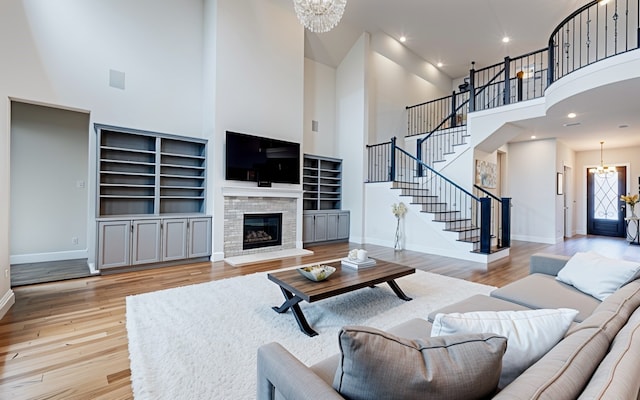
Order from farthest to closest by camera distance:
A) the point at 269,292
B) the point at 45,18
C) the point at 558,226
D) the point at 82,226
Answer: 1. the point at 558,226
2. the point at 82,226
3. the point at 45,18
4. the point at 269,292

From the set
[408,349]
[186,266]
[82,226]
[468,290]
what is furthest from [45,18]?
[468,290]

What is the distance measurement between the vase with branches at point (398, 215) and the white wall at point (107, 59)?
4484 mm

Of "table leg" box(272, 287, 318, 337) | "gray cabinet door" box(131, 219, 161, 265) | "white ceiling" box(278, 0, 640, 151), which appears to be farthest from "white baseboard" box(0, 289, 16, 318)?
"white ceiling" box(278, 0, 640, 151)

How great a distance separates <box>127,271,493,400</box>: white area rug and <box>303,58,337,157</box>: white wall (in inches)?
179

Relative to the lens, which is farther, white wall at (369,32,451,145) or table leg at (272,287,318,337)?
white wall at (369,32,451,145)

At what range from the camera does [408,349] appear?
0.88 metres

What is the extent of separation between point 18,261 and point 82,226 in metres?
0.96

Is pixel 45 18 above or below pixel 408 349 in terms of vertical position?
above

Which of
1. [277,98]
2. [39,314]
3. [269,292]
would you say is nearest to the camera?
[39,314]

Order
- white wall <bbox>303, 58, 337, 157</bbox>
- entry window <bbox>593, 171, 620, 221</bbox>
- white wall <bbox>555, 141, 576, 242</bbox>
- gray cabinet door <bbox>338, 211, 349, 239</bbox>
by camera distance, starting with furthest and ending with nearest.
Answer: entry window <bbox>593, 171, 620, 221</bbox> → white wall <bbox>555, 141, 576, 242</bbox> → white wall <bbox>303, 58, 337, 157</bbox> → gray cabinet door <bbox>338, 211, 349, 239</bbox>

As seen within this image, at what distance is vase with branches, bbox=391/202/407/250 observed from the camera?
6.66 metres

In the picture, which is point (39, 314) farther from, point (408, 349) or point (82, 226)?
point (408, 349)

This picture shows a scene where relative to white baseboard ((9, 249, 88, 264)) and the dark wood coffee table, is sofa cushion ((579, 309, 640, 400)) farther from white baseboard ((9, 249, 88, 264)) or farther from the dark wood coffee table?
white baseboard ((9, 249, 88, 264))

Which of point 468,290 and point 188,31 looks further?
point 188,31
